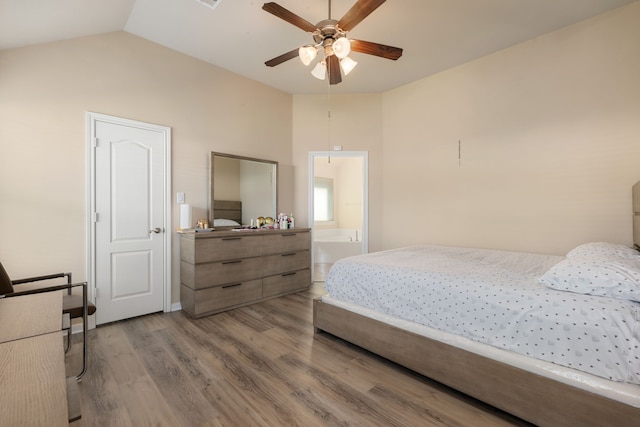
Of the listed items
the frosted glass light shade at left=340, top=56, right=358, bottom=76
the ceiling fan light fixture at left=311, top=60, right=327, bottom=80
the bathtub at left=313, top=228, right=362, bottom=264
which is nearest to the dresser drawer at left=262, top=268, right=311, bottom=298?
the bathtub at left=313, top=228, right=362, bottom=264

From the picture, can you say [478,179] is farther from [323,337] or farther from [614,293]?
[323,337]

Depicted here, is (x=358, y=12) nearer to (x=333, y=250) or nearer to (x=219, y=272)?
(x=219, y=272)

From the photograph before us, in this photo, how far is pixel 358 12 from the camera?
73.1 inches

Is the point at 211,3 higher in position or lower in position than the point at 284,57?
higher

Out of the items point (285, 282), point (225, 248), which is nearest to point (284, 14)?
point (225, 248)

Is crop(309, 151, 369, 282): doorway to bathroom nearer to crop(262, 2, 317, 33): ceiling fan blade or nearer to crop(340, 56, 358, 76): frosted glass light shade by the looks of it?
crop(340, 56, 358, 76): frosted glass light shade

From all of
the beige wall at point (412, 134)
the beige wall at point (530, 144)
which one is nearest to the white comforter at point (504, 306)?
the beige wall at point (530, 144)

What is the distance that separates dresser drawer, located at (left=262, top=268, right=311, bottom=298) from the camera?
11.3 feet

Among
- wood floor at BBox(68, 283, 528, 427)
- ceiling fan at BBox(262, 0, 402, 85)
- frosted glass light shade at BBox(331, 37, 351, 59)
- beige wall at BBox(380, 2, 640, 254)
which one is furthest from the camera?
beige wall at BBox(380, 2, 640, 254)

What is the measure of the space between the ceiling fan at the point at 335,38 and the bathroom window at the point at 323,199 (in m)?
4.13

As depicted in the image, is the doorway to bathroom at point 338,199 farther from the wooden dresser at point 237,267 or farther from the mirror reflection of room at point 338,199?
the wooden dresser at point 237,267

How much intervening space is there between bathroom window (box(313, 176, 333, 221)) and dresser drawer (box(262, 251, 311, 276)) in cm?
267

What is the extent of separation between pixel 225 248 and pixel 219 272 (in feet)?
0.86

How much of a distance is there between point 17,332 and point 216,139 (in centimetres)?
283
